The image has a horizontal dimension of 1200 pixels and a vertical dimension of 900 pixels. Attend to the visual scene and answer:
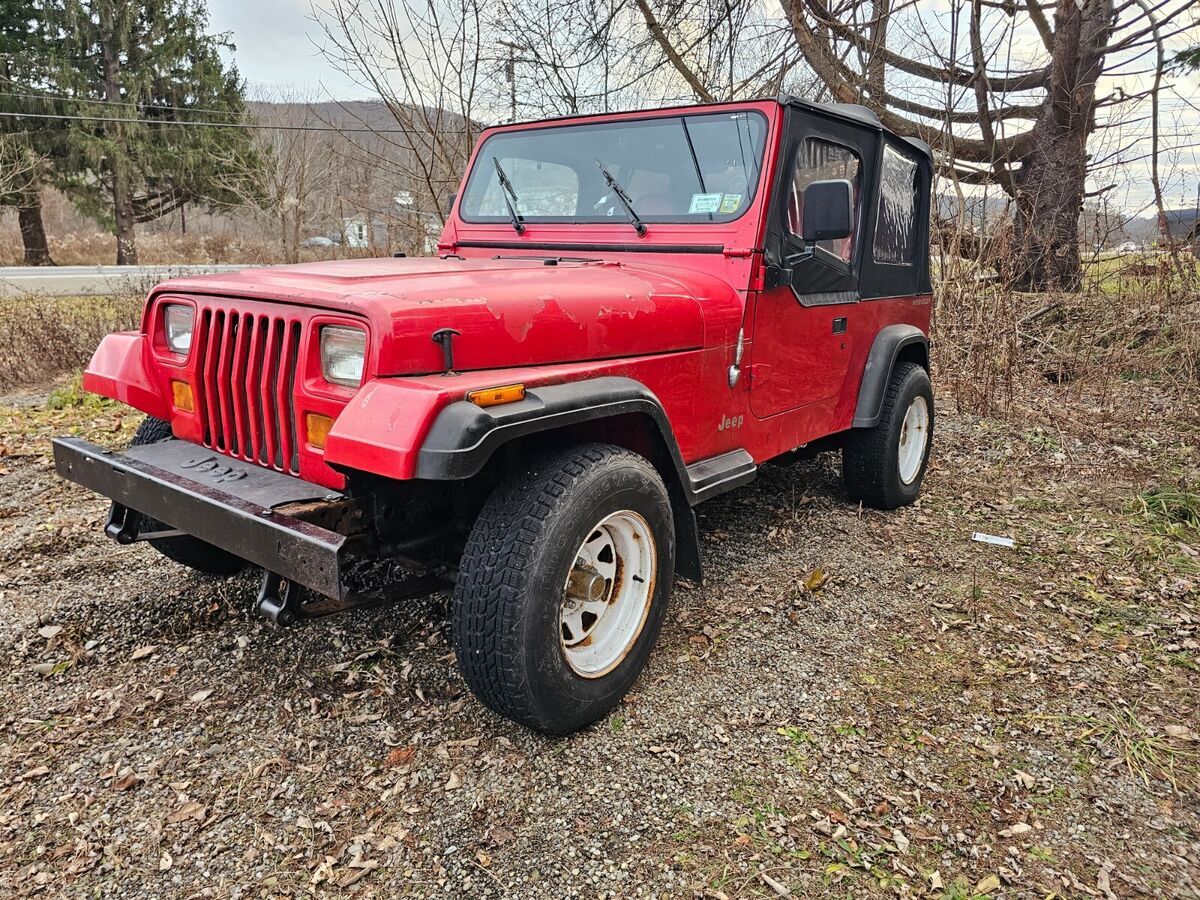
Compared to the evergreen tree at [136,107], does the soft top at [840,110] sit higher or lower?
lower

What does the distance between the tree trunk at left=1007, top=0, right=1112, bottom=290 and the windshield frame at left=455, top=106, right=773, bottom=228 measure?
18.5 ft

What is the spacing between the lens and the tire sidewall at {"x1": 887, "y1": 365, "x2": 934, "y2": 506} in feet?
14.4

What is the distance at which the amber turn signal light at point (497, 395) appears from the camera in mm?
2064

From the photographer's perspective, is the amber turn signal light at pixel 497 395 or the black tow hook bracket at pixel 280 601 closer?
the amber turn signal light at pixel 497 395

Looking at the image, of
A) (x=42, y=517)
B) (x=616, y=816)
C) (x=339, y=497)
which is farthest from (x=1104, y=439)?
(x=42, y=517)

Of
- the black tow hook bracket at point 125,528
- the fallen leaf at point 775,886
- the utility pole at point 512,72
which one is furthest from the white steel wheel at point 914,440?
the utility pole at point 512,72

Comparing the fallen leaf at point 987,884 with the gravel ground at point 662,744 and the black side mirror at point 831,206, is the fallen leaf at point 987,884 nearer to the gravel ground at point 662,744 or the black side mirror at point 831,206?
the gravel ground at point 662,744

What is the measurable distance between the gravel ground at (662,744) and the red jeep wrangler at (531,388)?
11.7 inches

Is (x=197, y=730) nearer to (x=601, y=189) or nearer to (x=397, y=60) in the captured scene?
(x=601, y=189)

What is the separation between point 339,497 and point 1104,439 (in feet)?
19.7

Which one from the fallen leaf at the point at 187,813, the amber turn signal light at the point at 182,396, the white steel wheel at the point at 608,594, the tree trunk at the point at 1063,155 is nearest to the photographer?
the fallen leaf at the point at 187,813

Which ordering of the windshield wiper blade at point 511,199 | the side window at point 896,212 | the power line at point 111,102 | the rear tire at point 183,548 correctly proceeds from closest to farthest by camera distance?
1. the rear tire at point 183,548
2. the windshield wiper blade at point 511,199
3. the side window at point 896,212
4. the power line at point 111,102

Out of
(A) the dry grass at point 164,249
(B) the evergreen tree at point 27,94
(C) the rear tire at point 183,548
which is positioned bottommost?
(C) the rear tire at point 183,548

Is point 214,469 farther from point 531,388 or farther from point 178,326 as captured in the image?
point 531,388
